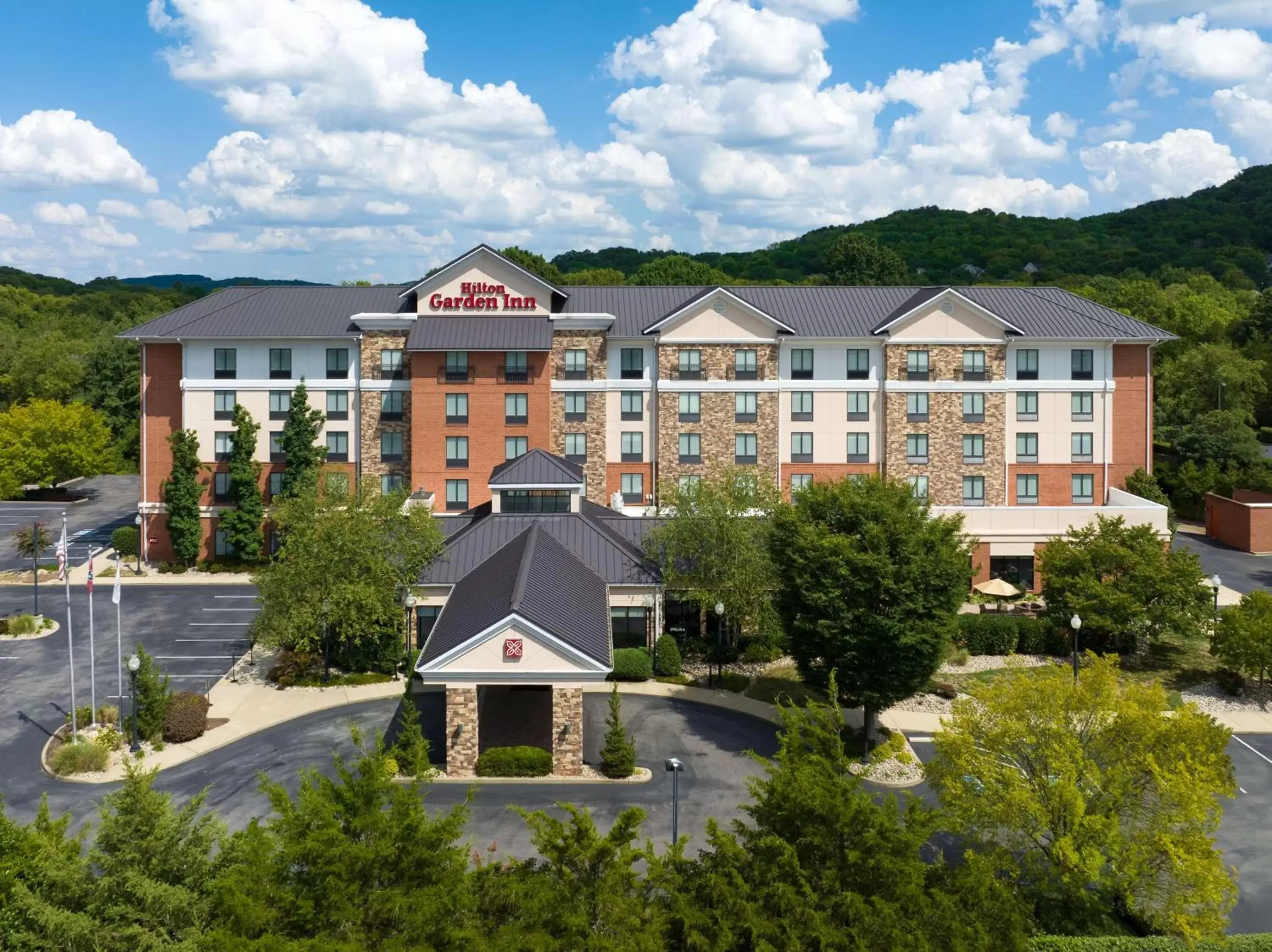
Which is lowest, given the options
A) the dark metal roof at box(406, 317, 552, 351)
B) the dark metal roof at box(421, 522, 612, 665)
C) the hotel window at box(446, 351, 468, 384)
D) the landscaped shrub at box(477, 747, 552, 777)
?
the landscaped shrub at box(477, 747, 552, 777)

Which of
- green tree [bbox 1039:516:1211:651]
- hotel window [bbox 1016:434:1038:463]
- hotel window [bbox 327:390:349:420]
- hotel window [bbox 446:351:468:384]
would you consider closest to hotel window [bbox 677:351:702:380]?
hotel window [bbox 446:351:468:384]

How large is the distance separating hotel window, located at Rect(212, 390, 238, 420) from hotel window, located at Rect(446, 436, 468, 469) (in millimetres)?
12498

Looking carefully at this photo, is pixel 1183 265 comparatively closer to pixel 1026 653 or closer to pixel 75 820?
pixel 1026 653

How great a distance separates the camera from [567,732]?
32281 millimetres

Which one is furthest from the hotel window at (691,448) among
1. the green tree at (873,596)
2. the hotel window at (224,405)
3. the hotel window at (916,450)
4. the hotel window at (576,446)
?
the hotel window at (224,405)

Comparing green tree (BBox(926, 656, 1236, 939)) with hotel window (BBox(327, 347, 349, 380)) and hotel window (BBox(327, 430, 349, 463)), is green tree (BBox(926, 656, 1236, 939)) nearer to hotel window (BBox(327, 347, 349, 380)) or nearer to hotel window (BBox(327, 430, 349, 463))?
hotel window (BBox(327, 430, 349, 463))

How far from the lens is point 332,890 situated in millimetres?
16438

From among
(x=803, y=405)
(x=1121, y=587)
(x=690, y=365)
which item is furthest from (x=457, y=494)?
(x=1121, y=587)

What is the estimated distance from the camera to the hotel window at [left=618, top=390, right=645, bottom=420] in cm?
5700

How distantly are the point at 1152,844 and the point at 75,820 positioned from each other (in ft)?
90.4

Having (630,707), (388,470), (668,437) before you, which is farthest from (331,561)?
(668,437)

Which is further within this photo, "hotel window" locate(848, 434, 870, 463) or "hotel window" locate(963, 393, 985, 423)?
"hotel window" locate(848, 434, 870, 463)

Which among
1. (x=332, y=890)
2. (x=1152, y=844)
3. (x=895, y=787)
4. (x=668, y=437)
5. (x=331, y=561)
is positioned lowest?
(x=895, y=787)

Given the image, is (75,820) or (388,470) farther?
(388,470)
